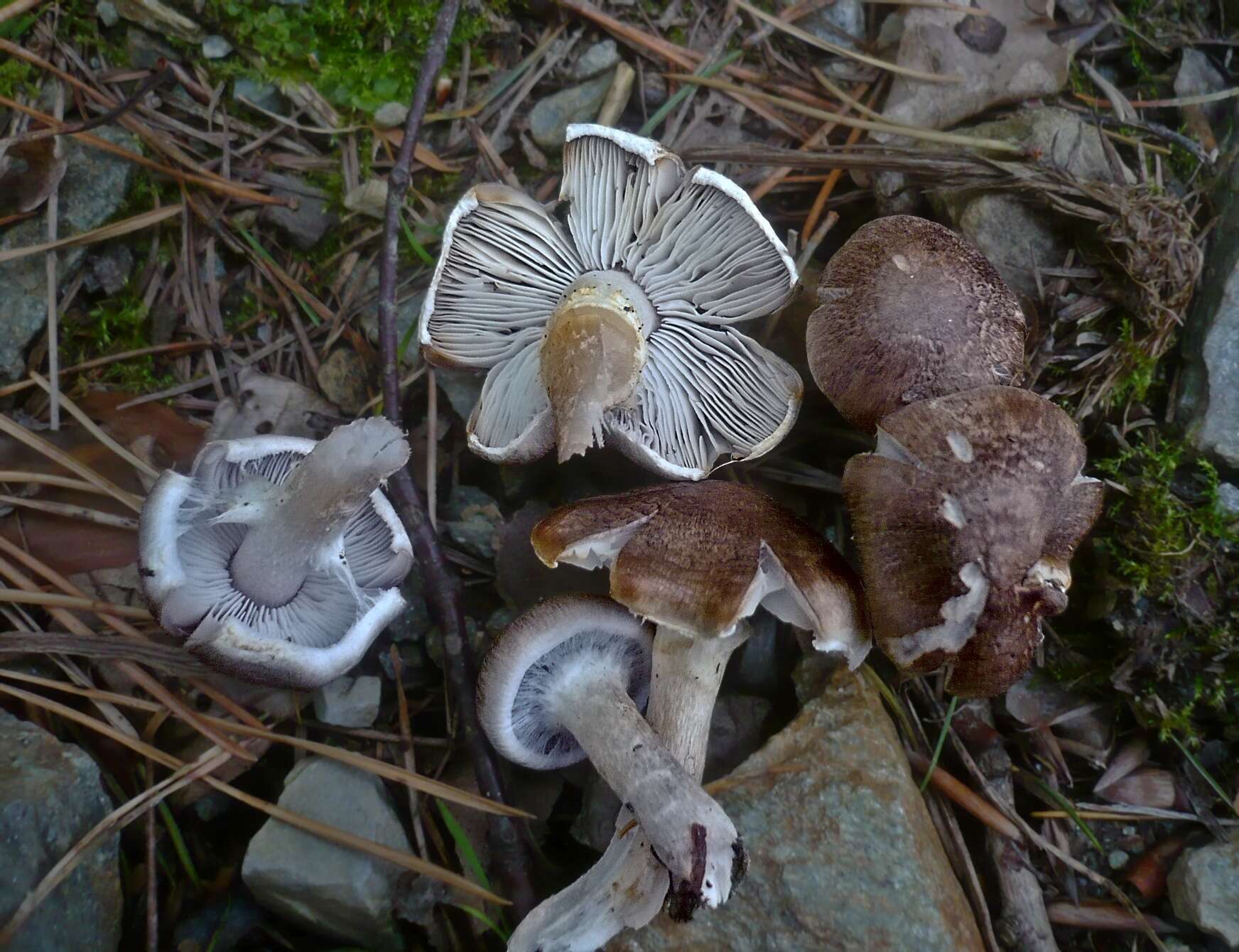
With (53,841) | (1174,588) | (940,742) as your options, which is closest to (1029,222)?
(1174,588)

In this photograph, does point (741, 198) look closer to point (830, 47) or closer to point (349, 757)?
point (830, 47)

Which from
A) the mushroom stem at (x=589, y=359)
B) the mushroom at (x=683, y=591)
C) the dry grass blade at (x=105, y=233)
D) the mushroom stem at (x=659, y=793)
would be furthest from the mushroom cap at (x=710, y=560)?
the dry grass blade at (x=105, y=233)

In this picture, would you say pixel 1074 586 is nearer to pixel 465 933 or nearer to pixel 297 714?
pixel 465 933

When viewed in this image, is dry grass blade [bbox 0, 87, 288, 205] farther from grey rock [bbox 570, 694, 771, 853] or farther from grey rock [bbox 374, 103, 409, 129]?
grey rock [bbox 570, 694, 771, 853]

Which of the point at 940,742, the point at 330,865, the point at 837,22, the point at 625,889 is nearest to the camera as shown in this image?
the point at 625,889

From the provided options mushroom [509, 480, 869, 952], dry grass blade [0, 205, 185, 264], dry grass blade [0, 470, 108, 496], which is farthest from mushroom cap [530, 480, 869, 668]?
dry grass blade [0, 205, 185, 264]

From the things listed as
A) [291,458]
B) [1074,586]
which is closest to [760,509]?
[1074,586]
